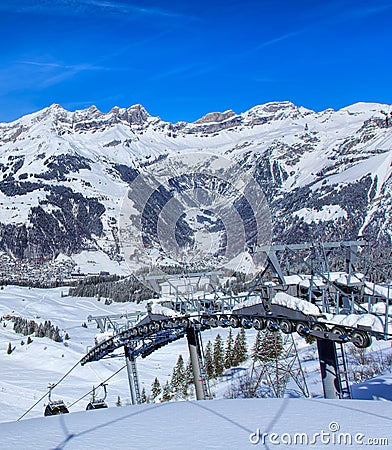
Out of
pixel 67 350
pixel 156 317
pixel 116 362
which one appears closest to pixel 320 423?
pixel 156 317

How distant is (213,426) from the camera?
1371cm

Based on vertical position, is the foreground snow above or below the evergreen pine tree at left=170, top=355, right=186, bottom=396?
above

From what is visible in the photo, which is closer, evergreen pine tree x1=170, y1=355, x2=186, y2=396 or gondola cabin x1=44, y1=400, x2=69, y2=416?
gondola cabin x1=44, y1=400, x2=69, y2=416

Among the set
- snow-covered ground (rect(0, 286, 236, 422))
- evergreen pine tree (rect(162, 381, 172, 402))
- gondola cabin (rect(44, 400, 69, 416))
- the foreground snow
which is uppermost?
the foreground snow

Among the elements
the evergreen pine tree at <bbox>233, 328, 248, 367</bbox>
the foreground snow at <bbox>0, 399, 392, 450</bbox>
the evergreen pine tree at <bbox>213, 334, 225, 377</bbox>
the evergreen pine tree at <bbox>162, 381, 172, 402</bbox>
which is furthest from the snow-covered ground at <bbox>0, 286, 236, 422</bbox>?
the foreground snow at <bbox>0, 399, 392, 450</bbox>

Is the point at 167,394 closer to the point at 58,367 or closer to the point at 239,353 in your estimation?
the point at 239,353

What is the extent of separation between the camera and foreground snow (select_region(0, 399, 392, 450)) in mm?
12391

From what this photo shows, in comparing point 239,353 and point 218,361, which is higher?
point 218,361

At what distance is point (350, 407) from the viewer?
14.9 metres

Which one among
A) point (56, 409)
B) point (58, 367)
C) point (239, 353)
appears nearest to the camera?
point (56, 409)

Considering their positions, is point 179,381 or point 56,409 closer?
point 56,409

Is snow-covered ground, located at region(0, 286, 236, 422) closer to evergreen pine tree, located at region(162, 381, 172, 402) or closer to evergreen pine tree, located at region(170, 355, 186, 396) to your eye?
evergreen pine tree, located at region(162, 381, 172, 402)

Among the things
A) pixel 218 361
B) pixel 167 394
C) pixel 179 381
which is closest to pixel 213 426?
pixel 167 394

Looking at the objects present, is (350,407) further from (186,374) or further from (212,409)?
(186,374)
